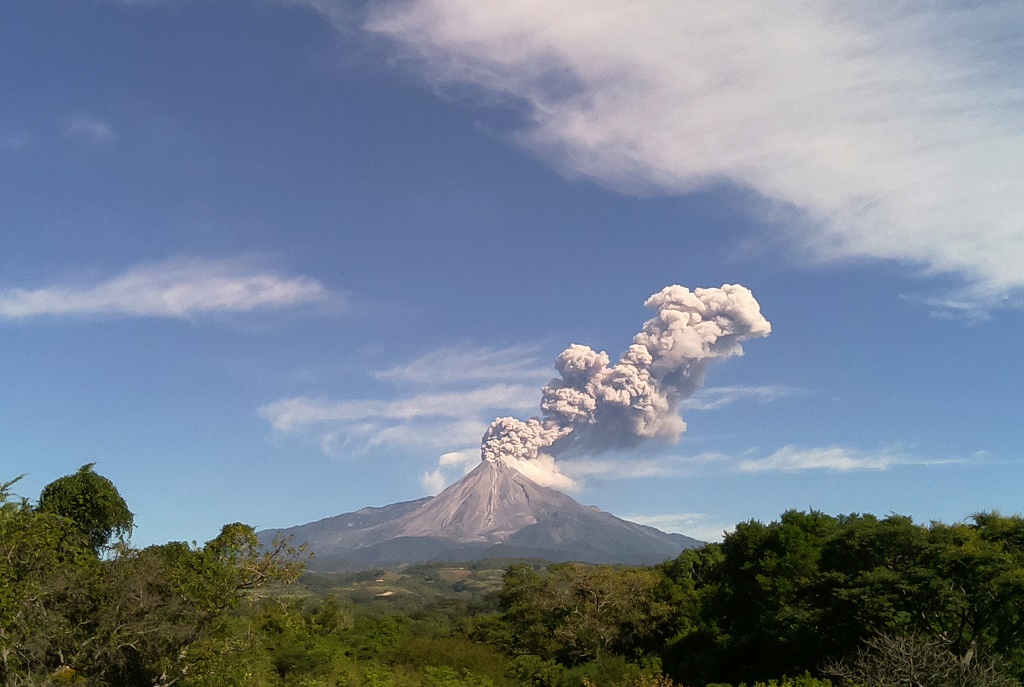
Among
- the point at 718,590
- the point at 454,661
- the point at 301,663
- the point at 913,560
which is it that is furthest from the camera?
the point at 718,590

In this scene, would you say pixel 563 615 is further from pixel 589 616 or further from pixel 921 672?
pixel 921 672

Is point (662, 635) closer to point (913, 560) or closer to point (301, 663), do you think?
point (913, 560)

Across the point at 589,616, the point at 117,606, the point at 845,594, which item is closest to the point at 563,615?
the point at 589,616

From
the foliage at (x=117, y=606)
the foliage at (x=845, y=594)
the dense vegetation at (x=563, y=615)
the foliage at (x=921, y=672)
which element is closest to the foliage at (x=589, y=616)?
the dense vegetation at (x=563, y=615)

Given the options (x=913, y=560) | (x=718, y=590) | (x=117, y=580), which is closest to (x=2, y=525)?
(x=117, y=580)

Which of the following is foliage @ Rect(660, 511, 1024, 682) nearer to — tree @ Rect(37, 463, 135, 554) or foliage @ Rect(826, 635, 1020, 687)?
foliage @ Rect(826, 635, 1020, 687)

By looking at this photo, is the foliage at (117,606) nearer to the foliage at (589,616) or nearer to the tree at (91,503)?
the tree at (91,503)

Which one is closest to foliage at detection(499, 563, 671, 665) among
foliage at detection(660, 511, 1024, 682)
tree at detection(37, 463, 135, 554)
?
foliage at detection(660, 511, 1024, 682)
